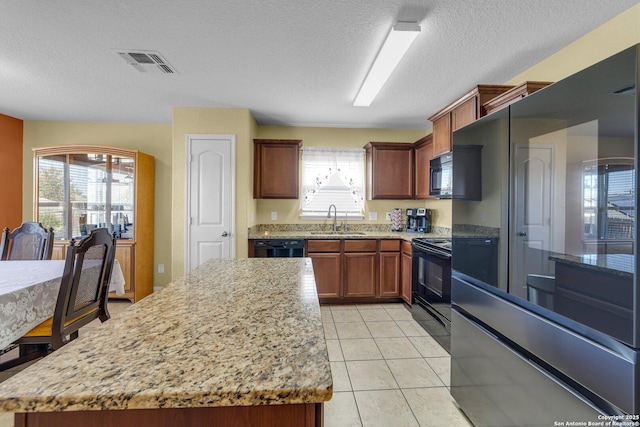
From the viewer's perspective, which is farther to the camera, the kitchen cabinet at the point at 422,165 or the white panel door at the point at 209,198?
the kitchen cabinet at the point at 422,165

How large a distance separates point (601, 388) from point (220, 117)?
3.81 m

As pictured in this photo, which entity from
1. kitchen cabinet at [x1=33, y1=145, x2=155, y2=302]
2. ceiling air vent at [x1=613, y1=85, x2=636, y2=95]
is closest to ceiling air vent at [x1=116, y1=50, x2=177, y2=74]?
kitchen cabinet at [x1=33, y1=145, x2=155, y2=302]

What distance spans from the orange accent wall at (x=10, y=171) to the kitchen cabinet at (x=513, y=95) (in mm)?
5802

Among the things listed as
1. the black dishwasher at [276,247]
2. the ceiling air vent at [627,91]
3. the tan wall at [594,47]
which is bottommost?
the black dishwasher at [276,247]

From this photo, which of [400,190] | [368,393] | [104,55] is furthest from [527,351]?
[104,55]

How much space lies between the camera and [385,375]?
85.7 inches

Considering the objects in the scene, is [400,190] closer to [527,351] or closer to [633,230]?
[527,351]

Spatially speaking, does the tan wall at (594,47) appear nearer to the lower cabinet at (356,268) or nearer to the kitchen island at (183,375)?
the lower cabinet at (356,268)

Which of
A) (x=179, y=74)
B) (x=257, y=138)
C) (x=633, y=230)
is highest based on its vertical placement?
(x=179, y=74)

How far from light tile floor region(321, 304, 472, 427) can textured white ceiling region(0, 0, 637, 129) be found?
2.51m

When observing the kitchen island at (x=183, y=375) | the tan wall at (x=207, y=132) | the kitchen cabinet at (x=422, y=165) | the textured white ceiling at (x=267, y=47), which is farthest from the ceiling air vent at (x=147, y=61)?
the kitchen cabinet at (x=422, y=165)

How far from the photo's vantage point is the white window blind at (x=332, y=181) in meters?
4.34

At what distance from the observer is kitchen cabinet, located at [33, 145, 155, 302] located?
146 inches

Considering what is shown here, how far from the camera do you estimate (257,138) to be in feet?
13.2
